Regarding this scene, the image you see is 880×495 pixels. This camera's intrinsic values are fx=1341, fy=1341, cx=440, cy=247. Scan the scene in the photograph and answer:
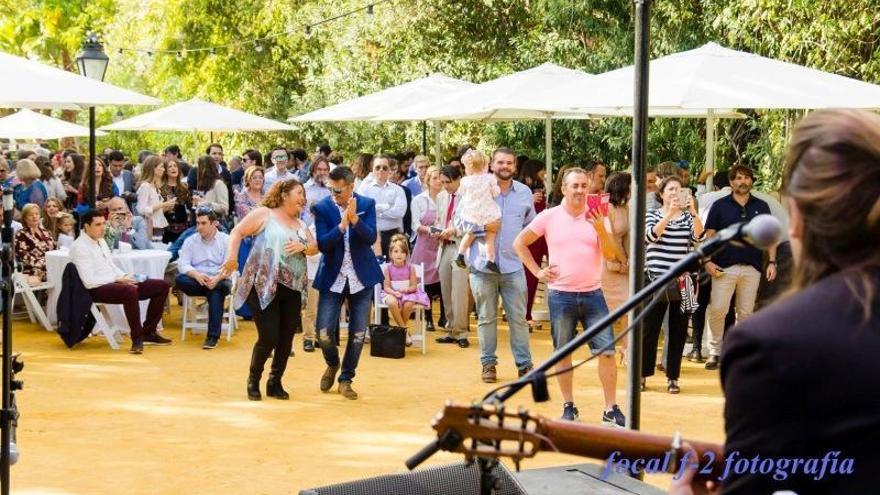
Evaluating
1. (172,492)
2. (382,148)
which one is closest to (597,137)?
(382,148)

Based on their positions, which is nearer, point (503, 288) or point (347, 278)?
point (347, 278)

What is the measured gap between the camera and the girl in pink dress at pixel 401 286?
12984 millimetres

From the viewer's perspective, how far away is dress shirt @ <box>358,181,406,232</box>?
1426cm

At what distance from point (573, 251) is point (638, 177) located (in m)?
3.62

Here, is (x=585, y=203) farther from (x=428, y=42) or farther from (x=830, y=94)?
(x=428, y=42)

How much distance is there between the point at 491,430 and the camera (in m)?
2.53

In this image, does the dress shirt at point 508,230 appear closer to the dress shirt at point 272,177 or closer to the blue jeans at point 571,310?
the blue jeans at point 571,310

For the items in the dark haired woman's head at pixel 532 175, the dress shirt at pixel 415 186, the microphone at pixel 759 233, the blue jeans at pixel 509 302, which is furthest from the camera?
the dark haired woman's head at pixel 532 175

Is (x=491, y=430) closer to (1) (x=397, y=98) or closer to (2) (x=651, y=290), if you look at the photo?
(2) (x=651, y=290)

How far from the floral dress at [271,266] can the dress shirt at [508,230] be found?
1.45 m

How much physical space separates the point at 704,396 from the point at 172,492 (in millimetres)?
4776

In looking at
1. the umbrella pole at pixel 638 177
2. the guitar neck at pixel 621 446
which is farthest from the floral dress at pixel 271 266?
the guitar neck at pixel 621 446

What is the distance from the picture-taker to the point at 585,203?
938cm

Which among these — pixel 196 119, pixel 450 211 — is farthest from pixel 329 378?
pixel 196 119
